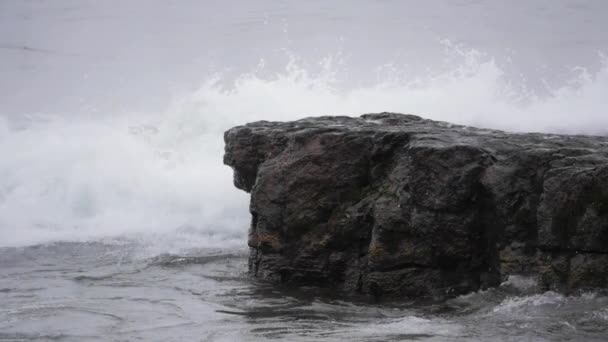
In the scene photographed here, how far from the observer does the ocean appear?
6.23 metres

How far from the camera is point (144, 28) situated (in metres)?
25.4

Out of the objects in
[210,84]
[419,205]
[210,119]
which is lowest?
[419,205]

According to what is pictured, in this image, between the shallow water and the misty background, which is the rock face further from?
the misty background

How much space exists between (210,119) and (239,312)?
30.5 ft

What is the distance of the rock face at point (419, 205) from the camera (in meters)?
6.23

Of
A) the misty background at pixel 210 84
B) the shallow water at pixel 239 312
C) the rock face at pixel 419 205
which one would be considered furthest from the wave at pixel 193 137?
the rock face at pixel 419 205

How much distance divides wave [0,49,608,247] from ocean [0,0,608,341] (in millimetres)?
48

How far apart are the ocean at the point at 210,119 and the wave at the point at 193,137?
0.16 ft

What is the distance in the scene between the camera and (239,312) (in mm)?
6578

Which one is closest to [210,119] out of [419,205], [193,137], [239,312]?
[193,137]

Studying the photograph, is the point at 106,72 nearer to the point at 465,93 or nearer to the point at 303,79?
the point at 303,79

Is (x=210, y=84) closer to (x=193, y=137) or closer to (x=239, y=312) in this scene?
Answer: (x=193, y=137)

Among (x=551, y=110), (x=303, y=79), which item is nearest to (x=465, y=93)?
(x=551, y=110)

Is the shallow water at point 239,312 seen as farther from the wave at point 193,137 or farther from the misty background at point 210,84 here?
the wave at point 193,137
